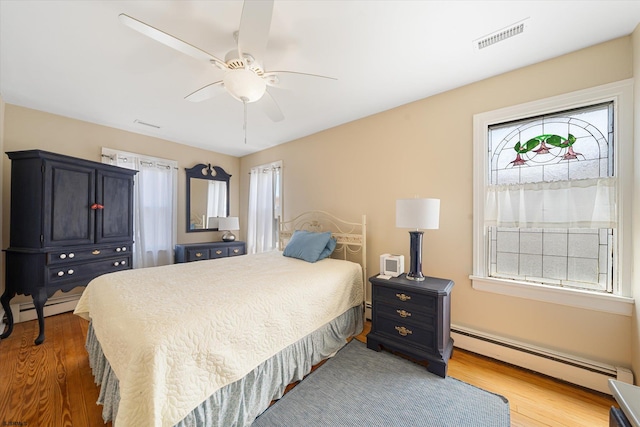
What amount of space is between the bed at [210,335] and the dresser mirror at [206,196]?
209 cm

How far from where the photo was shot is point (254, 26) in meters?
1.30

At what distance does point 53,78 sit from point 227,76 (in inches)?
78.1

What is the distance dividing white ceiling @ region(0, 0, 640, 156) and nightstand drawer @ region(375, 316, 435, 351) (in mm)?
2265

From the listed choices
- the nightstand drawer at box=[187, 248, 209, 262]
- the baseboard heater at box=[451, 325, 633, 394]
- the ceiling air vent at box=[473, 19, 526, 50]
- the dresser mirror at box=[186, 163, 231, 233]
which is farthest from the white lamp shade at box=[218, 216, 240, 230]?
the ceiling air vent at box=[473, 19, 526, 50]

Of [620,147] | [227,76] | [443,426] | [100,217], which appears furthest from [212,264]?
[620,147]

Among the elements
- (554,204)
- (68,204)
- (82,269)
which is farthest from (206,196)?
(554,204)

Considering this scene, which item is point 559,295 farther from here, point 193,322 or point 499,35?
point 193,322

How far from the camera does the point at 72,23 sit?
1.59 m

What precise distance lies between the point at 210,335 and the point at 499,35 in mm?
2748

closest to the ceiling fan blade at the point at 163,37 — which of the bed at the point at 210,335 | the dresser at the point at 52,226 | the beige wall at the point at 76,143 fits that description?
the bed at the point at 210,335

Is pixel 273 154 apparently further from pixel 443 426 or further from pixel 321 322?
pixel 443 426

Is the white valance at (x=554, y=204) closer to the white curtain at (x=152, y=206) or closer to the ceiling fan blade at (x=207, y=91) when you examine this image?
the ceiling fan blade at (x=207, y=91)

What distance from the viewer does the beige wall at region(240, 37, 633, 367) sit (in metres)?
1.79

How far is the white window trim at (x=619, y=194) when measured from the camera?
1679 mm
